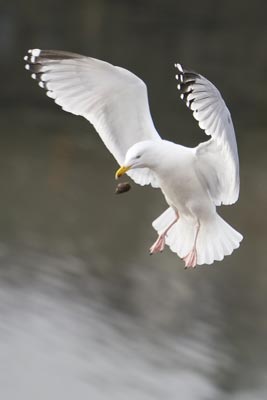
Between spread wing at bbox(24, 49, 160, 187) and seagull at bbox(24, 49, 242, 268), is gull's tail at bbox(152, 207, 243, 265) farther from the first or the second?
spread wing at bbox(24, 49, 160, 187)

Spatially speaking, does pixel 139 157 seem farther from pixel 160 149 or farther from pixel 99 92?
pixel 99 92

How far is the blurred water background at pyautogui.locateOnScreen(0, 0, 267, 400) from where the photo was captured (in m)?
5.69

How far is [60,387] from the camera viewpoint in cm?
555

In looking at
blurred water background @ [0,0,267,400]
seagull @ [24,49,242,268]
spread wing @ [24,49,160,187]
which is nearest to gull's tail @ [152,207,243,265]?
seagull @ [24,49,242,268]

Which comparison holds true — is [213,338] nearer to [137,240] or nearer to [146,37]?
[137,240]

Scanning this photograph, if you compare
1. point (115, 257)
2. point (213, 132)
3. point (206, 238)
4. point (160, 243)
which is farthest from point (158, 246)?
point (115, 257)

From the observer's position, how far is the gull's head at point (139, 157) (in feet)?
8.00

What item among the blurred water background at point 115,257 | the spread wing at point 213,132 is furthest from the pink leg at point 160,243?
the blurred water background at point 115,257

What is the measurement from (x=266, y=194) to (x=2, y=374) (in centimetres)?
252

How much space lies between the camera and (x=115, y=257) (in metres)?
6.73

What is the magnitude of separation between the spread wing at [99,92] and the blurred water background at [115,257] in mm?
2829

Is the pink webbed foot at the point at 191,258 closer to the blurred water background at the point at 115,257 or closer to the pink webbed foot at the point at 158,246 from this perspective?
the pink webbed foot at the point at 158,246

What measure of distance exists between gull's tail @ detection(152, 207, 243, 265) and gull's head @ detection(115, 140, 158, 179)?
0.28 m

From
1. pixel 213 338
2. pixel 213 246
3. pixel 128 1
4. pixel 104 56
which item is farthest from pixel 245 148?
pixel 213 246
